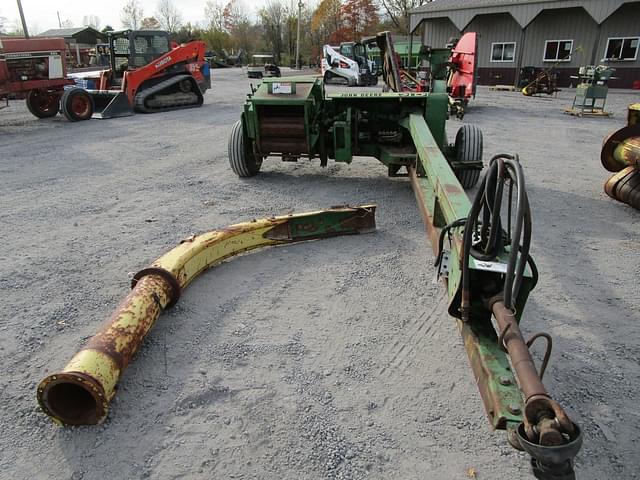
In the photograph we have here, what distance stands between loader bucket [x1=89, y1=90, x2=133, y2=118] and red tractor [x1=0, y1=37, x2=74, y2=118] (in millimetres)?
763

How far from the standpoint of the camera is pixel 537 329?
10.4 feet

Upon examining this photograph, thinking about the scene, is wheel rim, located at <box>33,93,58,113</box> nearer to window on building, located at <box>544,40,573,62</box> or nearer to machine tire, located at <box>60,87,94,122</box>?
machine tire, located at <box>60,87,94,122</box>

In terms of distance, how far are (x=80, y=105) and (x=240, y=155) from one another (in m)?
7.98

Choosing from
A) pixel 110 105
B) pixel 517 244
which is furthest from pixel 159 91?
pixel 517 244

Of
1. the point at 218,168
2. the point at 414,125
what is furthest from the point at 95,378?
the point at 218,168

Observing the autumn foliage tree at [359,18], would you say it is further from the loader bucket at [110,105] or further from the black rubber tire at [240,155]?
the black rubber tire at [240,155]

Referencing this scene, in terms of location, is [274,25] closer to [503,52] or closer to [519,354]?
[503,52]

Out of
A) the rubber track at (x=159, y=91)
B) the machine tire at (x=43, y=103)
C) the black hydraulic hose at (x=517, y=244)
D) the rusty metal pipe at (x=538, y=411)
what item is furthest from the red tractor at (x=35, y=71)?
the rusty metal pipe at (x=538, y=411)

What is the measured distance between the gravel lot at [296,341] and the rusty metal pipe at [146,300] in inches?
4.5

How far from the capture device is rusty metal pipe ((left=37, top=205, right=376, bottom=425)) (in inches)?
92.0

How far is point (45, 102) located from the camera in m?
12.9

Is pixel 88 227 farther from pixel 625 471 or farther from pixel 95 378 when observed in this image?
pixel 625 471

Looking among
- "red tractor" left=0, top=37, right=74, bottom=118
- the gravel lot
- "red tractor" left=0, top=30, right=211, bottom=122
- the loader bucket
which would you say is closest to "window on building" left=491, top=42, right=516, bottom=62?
"red tractor" left=0, top=30, right=211, bottom=122

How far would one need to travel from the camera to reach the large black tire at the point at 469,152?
19.4ft
